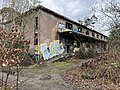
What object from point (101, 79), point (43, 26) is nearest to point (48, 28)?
point (43, 26)

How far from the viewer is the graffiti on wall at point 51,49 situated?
67.5 feet

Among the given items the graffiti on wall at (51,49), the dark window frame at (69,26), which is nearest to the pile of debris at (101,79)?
the graffiti on wall at (51,49)

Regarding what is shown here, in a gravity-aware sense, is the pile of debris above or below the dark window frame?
below

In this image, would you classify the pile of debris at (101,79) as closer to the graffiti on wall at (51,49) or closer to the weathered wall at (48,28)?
the graffiti on wall at (51,49)

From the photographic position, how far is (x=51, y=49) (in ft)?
71.3

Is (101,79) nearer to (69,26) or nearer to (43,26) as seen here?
(43,26)

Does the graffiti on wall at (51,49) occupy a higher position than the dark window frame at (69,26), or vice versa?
the dark window frame at (69,26)

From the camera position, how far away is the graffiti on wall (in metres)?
20.6

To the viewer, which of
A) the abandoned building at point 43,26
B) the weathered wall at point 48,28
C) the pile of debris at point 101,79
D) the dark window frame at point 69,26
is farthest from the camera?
the dark window frame at point 69,26

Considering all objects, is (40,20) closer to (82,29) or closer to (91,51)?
(91,51)

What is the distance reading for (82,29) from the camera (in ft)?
104

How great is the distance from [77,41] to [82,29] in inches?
185

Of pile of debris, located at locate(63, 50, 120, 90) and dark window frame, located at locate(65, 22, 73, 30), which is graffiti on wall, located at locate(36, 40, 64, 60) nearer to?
dark window frame, located at locate(65, 22, 73, 30)

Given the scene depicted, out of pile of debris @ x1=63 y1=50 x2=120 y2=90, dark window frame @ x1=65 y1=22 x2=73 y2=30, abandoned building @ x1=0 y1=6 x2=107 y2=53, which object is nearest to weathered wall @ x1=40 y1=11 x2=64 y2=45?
abandoned building @ x1=0 y1=6 x2=107 y2=53
